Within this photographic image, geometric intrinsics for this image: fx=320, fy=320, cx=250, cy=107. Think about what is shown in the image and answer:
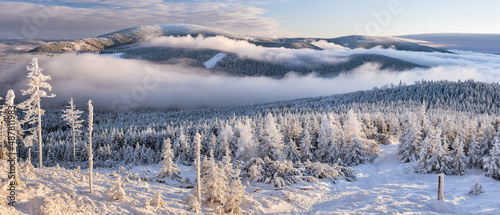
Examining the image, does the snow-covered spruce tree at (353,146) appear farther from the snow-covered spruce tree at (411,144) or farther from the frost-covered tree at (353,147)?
the snow-covered spruce tree at (411,144)

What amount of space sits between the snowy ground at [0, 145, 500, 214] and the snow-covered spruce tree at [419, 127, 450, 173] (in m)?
1.28

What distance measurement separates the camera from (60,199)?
1708 centimetres

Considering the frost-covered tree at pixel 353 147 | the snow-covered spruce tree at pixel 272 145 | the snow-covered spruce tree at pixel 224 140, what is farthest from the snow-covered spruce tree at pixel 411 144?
the snow-covered spruce tree at pixel 224 140

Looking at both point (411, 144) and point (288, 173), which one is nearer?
point (288, 173)

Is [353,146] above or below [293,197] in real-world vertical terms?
below

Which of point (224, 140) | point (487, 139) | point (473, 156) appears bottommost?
point (224, 140)

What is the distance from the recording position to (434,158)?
37.6 metres

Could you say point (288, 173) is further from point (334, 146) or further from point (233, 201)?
point (334, 146)

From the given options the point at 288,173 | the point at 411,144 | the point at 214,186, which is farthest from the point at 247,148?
the point at 214,186

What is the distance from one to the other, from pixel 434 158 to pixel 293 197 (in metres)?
19.9

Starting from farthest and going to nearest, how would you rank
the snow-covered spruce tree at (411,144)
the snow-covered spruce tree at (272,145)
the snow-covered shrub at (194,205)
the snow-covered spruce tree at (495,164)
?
the snow-covered spruce tree at (272,145), the snow-covered spruce tree at (411,144), the snow-covered spruce tree at (495,164), the snow-covered shrub at (194,205)

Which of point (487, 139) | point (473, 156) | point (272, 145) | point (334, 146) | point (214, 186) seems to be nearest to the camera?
point (214, 186)

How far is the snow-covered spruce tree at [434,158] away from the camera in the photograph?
3738cm

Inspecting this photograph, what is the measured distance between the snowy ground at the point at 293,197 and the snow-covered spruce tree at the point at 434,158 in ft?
4.19
